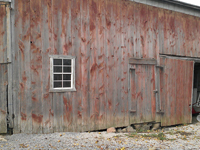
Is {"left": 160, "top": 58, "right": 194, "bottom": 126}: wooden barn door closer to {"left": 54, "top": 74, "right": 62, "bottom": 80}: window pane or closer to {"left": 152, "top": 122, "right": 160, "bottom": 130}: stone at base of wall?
{"left": 152, "top": 122, "right": 160, "bottom": 130}: stone at base of wall

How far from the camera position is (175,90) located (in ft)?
31.4

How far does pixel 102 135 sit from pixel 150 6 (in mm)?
5796

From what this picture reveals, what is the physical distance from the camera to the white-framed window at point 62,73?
694 centimetres

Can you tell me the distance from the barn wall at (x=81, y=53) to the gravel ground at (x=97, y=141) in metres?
0.43

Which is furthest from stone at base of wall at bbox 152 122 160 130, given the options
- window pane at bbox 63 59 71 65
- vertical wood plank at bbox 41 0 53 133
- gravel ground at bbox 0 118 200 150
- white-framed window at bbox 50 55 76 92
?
window pane at bbox 63 59 71 65

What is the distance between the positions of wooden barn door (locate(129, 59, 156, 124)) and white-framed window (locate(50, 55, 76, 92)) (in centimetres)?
251

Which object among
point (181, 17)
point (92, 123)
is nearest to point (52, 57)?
point (92, 123)

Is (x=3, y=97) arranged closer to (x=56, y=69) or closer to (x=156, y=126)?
(x=56, y=69)

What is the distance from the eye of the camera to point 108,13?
792 cm

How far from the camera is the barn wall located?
664 cm

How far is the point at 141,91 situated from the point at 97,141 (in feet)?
10.6

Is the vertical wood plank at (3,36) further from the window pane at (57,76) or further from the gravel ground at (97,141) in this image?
the gravel ground at (97,141)

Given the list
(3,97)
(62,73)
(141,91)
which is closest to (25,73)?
(3,97)

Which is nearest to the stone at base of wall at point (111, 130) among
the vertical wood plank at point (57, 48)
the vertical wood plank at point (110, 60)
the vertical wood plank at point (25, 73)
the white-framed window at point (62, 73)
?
the vertical wood plank at point (110, 60)
